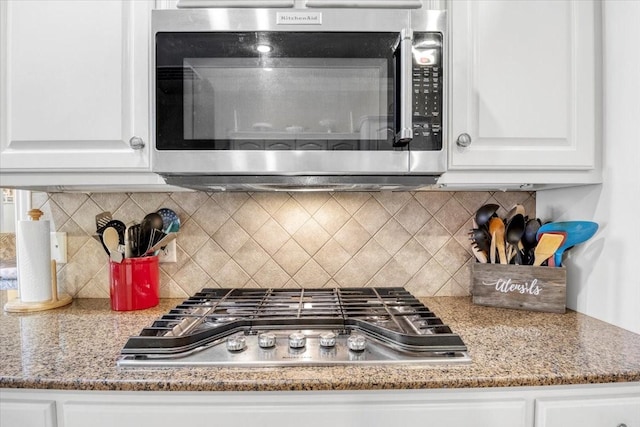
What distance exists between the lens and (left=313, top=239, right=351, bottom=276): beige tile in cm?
142

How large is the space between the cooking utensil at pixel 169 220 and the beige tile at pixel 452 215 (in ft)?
3.14

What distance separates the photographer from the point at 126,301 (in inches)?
48.8

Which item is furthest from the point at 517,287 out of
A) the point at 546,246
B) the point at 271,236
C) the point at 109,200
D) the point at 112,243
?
the point at 109,200

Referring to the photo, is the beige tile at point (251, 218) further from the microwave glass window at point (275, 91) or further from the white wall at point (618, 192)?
the white wall at point (618, 192)

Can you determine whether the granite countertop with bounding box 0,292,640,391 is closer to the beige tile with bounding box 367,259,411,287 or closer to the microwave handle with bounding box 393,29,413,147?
the beige tile with bounding box 367,259,411,287

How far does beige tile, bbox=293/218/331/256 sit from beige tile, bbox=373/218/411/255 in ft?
0.65

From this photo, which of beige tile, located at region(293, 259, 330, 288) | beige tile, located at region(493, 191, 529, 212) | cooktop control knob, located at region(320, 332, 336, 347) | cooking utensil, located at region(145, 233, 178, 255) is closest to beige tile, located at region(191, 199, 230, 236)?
cooking utensil, located at region(145, 233, 178, 255)

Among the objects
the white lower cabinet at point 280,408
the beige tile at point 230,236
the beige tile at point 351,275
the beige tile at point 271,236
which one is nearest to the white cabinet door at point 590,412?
the white lower cabinet at point 280,408

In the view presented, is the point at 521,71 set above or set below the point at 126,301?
above

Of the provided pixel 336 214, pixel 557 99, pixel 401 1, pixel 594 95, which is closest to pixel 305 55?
pixel 401 1

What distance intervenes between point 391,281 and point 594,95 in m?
0.86

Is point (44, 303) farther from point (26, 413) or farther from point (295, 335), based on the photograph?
point (295, 335)

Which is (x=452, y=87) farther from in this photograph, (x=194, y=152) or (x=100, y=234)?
(x=100, y=234)

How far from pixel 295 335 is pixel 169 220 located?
72 centimetres
